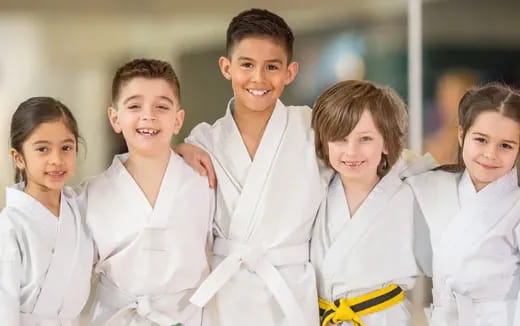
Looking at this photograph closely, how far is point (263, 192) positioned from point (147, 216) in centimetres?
32

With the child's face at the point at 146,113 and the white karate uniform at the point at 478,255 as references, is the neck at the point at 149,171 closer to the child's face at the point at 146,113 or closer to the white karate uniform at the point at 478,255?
the child's face at the point at 146,113

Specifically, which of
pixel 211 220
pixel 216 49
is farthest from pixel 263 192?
pixel 216 49

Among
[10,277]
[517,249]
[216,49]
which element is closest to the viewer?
[10,277]

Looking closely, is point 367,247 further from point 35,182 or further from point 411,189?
point 35,182

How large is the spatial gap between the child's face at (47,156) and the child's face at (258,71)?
0.49 m

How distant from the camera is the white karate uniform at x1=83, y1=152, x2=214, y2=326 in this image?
1.93 meters

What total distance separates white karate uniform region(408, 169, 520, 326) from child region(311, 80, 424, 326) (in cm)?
11

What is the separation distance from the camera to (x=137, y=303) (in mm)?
1926

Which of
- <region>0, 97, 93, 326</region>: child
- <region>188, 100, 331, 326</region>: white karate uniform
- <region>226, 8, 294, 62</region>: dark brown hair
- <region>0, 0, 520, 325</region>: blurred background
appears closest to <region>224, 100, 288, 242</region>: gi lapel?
<region>188, 100, 331, 326</region>: white karate uniform

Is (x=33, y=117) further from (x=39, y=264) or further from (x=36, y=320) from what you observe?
(x=36, y=320)

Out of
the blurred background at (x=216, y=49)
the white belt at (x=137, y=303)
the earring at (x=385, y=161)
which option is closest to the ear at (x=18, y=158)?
the white belt at (x=137, y=303)

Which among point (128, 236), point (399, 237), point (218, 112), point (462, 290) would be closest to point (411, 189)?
point (399, 237)

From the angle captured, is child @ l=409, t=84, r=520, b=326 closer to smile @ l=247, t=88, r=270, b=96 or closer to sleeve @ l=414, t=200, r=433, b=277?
sleeve @ l=414, t=200, r=433, b=277

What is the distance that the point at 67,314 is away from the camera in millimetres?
1892
